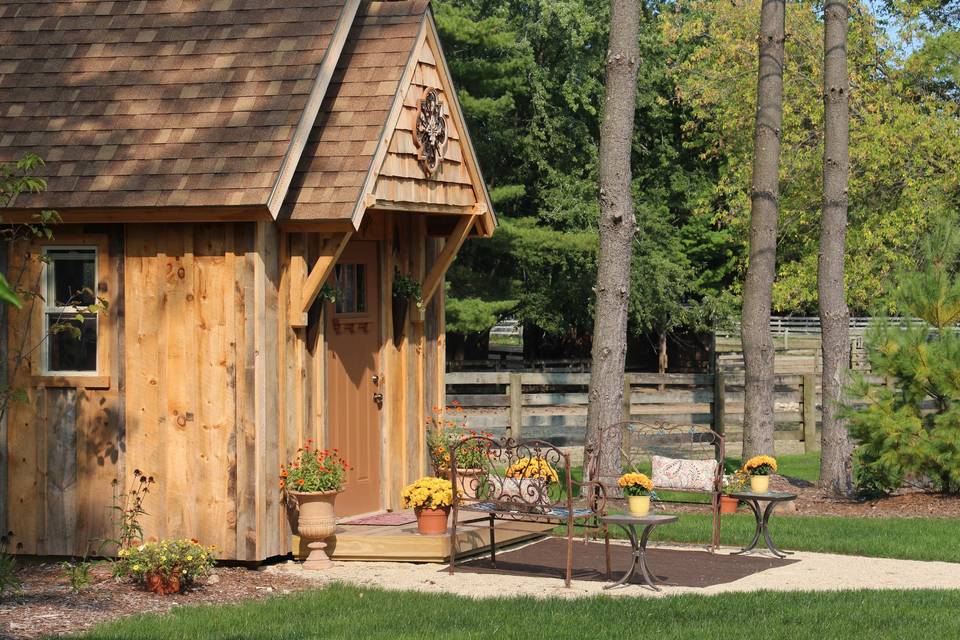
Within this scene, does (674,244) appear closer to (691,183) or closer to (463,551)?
(691,183)

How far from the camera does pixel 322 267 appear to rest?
36.2 ft

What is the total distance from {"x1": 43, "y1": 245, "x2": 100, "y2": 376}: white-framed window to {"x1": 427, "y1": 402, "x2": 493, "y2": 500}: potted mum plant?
3.40 metres

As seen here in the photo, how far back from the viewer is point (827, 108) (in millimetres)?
16766

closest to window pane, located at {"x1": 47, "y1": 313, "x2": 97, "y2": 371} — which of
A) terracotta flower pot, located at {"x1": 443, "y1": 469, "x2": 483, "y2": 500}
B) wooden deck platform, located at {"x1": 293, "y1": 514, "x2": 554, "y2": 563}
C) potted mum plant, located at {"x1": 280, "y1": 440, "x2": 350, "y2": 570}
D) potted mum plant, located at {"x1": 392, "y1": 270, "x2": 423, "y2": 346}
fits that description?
potted mum plant, located at {"x1": 280, "y1": 440, "x2": 350, "y2": 570}

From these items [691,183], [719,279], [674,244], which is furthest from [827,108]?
[719,279]

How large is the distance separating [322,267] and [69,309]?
226cm

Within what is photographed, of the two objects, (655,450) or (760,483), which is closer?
(760,483)

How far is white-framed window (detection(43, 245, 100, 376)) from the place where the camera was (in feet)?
37.3

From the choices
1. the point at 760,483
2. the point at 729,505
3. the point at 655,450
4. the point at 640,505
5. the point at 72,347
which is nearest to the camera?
the point at 640,505

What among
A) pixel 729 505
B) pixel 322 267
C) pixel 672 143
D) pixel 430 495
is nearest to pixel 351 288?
pixel 322 267

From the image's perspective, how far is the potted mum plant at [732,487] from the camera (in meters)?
13.3

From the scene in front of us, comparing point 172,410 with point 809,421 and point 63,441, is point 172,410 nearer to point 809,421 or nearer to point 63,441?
point 63,441

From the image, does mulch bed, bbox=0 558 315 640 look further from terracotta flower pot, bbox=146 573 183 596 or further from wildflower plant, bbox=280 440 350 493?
wildflower plant, bbox=280 440 350 493

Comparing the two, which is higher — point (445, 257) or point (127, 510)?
point (445, 257)
